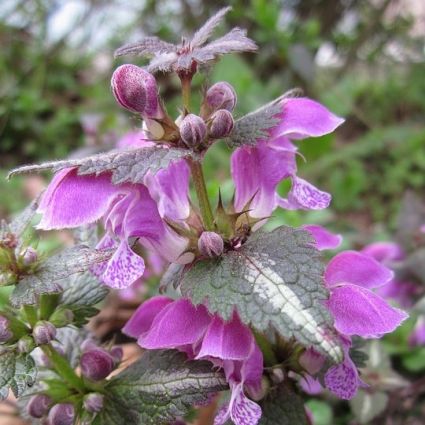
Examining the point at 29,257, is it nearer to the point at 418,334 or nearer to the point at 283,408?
the point at 283,408

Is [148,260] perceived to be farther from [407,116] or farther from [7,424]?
[407,116]

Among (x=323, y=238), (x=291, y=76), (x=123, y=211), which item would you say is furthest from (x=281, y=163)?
(x=291, y=76)

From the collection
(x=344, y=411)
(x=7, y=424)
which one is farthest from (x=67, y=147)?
(x=344, y=411)

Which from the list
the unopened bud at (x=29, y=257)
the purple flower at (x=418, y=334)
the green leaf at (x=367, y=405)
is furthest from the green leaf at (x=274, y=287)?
the purple flower at (x=418, y=334)

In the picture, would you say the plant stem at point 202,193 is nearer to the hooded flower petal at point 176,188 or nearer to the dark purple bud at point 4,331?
the hooded flower petal at point 176,188

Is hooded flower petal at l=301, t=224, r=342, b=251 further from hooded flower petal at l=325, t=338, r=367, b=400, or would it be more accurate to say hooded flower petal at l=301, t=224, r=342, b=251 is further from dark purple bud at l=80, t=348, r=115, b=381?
dark purple bud at l=80, t=348, r=115, b=381

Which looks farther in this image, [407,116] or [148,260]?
[407,116]
